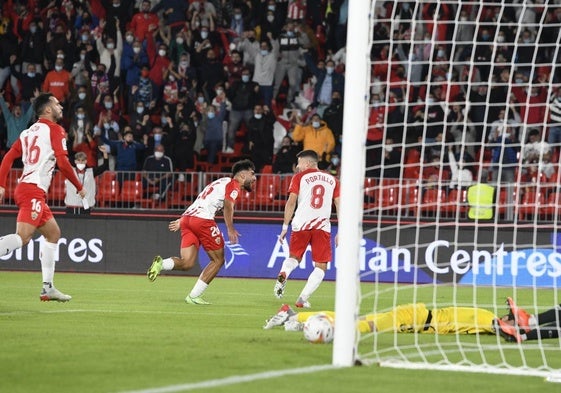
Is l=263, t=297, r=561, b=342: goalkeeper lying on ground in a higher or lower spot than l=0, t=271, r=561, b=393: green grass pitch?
higher

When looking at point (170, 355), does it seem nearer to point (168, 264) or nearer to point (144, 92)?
point (168, 264)

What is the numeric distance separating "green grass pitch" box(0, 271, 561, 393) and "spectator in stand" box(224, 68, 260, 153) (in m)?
9.55

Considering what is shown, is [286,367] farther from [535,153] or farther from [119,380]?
[535,153]

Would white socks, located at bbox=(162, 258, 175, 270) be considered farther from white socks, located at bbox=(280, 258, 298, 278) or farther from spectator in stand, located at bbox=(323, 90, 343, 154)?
spectator in stand, located at bbox=(323, 90, 343, 154)

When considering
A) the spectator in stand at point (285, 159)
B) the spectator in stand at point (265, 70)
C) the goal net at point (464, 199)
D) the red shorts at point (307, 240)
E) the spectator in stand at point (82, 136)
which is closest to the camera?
the goal net at point (464, 199)

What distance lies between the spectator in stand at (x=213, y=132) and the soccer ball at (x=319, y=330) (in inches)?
570

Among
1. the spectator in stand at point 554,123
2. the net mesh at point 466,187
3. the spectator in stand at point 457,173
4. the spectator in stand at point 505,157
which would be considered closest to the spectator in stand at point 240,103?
the net mesh at point 466,187

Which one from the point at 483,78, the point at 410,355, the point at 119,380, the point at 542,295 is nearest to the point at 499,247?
the point at 542,295

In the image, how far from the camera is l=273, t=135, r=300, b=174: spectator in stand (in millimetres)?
22625

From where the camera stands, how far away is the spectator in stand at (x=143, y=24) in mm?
25938

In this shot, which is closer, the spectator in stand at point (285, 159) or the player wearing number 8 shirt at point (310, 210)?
the player wearing number 8 shirt at point (310, 210)

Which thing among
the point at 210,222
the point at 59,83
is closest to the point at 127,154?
the point at 59,83

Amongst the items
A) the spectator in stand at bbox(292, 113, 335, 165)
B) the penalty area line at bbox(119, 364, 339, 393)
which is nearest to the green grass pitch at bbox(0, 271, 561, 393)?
the penalty area line at bbox(119, 364, 339, 393)

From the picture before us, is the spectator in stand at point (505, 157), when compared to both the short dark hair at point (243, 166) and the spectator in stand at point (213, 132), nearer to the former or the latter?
the short dark hair at point (243, 166)
